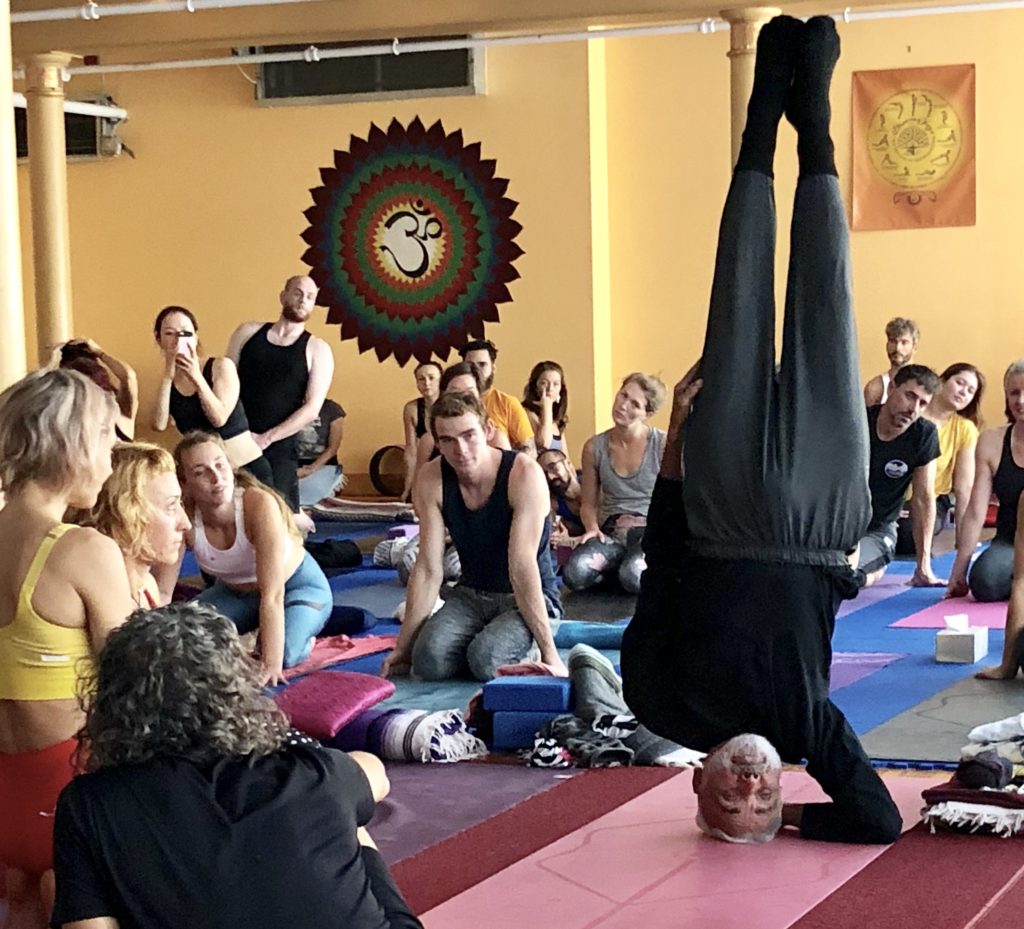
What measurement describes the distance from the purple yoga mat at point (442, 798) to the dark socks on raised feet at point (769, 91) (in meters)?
1.54

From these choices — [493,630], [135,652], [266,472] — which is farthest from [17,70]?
[135,652]

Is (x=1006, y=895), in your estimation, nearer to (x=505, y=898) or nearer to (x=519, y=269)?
(x=505, y=898)

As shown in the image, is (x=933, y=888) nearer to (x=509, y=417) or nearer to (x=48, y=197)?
(x=509, y=417)

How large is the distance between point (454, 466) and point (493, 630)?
0.51 meters

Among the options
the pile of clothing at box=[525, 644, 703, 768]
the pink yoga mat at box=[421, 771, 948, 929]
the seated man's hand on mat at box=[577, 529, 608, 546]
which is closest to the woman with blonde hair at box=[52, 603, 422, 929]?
the pink yoga mat at box=[421, 771, 948, 929]

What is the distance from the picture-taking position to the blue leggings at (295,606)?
514cm

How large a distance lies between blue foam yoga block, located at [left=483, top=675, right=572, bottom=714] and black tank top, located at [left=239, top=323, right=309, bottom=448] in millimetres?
2906

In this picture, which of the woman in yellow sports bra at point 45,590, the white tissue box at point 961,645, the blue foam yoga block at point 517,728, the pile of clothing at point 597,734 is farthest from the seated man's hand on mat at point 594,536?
the woman in yellow sports bra at point 45,590

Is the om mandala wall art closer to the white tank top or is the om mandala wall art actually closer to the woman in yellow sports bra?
the white tank top

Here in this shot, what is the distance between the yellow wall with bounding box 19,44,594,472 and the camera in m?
10.4

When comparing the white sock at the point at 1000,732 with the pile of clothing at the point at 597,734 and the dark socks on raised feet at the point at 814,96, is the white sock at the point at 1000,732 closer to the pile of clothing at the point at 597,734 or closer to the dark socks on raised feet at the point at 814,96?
the pile of clothing at the point at 597,734

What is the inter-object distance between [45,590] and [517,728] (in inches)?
77.1

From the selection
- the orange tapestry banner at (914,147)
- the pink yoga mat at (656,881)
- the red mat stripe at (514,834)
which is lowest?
the red mat stripe at (514,834)

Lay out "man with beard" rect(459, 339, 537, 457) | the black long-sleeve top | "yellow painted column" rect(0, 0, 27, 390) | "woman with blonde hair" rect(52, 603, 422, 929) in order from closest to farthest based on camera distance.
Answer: "woman with blonde hair" rect(52, 603, 422, 929) → the black long-sleeve top → "yellow painted column" rect(0, 0, 27, 390) → "man with beard" rect(459, 339, 537, 457)
